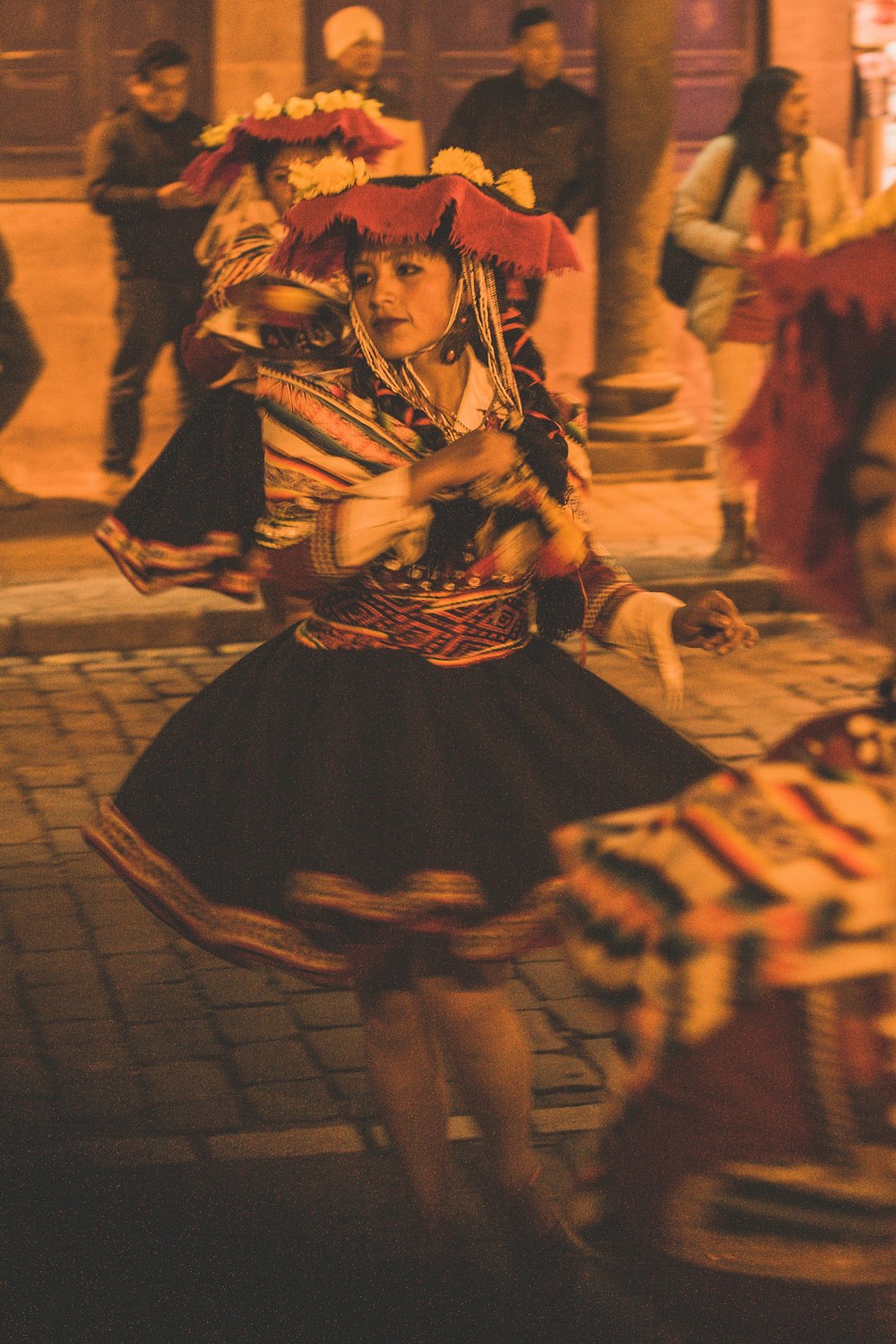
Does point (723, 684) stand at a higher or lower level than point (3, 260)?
lower

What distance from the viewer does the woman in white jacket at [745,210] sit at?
8.35 meters

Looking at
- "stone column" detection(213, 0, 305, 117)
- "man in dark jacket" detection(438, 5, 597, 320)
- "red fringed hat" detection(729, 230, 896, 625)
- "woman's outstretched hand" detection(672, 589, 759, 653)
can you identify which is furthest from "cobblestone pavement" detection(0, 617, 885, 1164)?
"stone column" detection(213, 0, 305, 117)

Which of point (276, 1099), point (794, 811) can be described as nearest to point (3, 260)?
point (276, 1099)

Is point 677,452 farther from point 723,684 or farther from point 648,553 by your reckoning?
point 723,684

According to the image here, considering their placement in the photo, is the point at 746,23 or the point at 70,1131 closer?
the point at 70,1131

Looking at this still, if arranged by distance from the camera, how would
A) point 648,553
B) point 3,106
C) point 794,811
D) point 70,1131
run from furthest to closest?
point 3,106, point 648,553, point 70,1131, point 794,811

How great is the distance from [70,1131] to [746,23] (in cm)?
1037

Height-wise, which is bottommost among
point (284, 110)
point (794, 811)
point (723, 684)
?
point (723, 684)

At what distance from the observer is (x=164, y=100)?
972 centimetres

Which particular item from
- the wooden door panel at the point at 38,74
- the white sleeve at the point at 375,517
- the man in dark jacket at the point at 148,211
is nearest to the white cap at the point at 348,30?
the man in dark jacket at the point at 148,211

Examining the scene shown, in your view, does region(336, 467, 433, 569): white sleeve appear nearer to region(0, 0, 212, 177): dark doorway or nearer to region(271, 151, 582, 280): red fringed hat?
region(271, 151, 582, 280): red fringed hat

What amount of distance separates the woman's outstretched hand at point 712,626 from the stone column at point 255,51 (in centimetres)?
928

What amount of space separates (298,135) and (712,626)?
3.01 meters

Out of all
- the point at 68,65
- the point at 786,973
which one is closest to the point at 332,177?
the point at 786,973
